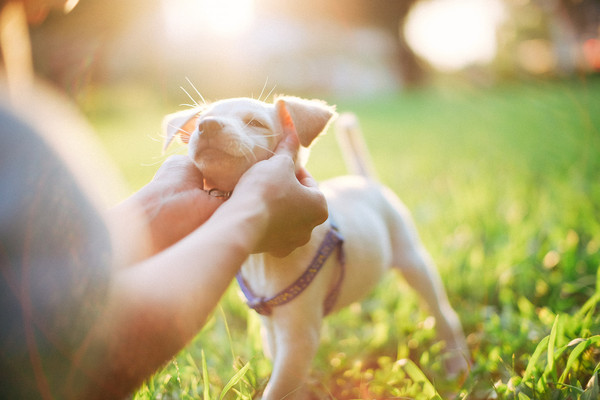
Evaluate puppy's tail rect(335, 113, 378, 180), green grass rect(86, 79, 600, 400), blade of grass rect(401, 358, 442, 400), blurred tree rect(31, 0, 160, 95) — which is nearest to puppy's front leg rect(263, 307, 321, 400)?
green grass rect(86, 79, 600, 400)

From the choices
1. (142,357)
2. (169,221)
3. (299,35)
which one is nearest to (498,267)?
(169,221)

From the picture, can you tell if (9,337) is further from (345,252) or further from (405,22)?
(405,22)

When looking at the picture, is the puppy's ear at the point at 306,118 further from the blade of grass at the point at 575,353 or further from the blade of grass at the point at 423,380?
the blade of grass at the point at 575,353

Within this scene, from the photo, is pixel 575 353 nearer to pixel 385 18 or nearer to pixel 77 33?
pixel 77 33

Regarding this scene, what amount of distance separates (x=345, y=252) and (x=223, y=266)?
808 mm

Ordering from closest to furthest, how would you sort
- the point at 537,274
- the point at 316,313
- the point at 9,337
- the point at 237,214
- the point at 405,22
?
the point at 9,337
the point at 237,214
the point at 316,313
the point at 537,274
the point at 405,22

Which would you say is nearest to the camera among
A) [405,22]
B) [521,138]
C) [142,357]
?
[142,357]

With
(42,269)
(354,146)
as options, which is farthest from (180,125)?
(354,146)

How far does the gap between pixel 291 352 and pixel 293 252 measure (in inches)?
13.3

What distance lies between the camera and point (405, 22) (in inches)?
769

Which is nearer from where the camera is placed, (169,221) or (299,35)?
(169,221)

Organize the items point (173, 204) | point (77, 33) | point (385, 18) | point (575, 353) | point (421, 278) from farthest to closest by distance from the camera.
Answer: point (385, 18) → point (77, 33) → point (421, 278) → point (575, 353) → point (173, 204)

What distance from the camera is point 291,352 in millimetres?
1553

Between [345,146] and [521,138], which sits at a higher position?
[345,146]
